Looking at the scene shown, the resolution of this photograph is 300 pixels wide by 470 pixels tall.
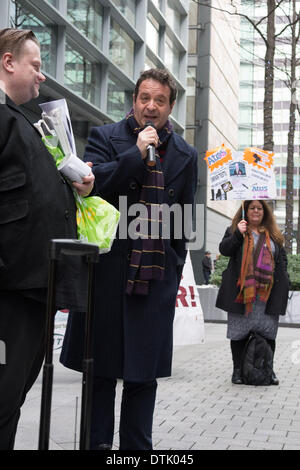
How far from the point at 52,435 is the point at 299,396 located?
2.80m

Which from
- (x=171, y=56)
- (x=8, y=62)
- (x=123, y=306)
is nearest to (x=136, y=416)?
(x=123, y=306)

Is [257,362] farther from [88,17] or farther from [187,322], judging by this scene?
[88,17]

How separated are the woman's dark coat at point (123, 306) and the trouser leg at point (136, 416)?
114mm

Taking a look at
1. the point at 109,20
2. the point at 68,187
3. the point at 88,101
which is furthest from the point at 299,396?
the point at 109,20

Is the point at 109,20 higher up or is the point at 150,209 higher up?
the point at 109,20

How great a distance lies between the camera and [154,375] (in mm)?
3262

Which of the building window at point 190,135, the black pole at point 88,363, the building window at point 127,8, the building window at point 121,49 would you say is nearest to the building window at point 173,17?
the building window at point 190,135

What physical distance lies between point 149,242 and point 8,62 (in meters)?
1.11

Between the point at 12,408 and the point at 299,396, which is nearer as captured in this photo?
the point at 12,408

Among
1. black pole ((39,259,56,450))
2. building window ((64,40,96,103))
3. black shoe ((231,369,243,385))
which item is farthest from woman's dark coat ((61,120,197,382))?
building window ((64,40,96,103))

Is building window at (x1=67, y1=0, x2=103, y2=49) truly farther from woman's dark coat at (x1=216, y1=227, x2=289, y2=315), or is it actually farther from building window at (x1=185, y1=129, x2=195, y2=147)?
building window at (x1=185, y1=129, x2=195, y2=147)

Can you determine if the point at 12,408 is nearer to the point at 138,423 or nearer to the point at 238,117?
the point at 138,423

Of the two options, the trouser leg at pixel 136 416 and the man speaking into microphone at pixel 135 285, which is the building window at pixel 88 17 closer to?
the man speaking into microphone at pixel 135 285

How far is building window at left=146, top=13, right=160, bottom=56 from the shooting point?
2458 cm
